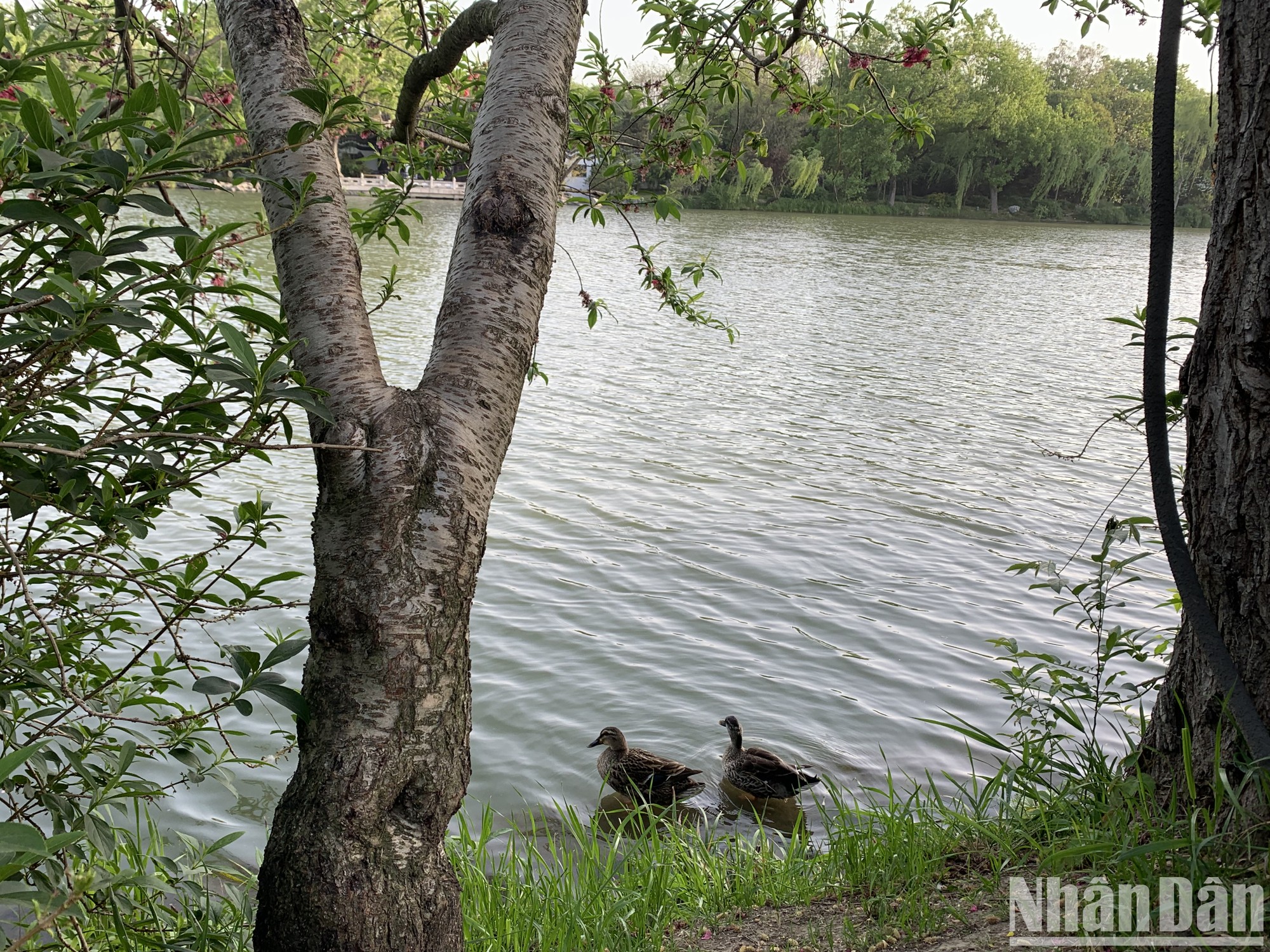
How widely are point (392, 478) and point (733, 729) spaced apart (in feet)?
13.8

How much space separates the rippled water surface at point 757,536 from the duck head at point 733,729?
Answer: 224 mm

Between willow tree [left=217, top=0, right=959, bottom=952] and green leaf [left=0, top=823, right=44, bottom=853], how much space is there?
0.89 meters

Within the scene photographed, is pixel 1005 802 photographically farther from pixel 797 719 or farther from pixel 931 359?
pixel 931 359

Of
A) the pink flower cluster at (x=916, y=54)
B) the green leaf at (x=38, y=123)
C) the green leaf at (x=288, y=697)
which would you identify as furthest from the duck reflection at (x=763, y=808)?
the green leaf at (x=38, y=123)

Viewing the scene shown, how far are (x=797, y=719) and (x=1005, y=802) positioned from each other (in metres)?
3.01

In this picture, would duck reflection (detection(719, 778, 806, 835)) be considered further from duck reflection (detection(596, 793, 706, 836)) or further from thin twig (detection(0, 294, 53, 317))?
thin twig (detection(0, 294, 53, 317))


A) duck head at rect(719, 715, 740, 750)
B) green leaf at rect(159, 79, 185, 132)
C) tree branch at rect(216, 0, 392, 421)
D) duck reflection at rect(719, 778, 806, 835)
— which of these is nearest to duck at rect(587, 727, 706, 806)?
duck reflection at rect(719, 778, 806, 835)

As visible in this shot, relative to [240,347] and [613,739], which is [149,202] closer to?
[240,347]

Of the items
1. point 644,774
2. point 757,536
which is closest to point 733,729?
point 644,774

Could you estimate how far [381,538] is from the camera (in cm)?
201

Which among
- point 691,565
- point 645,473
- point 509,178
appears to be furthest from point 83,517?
point 645,473

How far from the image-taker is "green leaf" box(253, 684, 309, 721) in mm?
2004

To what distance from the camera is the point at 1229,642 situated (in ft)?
7.93

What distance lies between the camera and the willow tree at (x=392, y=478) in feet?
6.48
